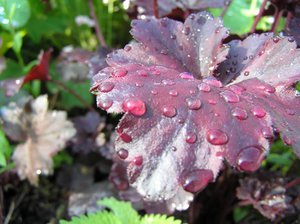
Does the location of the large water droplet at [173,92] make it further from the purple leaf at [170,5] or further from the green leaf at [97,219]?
the purple leaf at [170,5]

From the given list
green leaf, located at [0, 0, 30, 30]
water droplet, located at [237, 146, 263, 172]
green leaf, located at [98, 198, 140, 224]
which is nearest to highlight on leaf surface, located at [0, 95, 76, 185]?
green leaf, located at [0, 0, 30, 30]

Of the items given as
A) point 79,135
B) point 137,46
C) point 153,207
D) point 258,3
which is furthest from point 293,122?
A: point 258,3

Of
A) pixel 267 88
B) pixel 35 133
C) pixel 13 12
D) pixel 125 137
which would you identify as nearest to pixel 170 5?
pixel 13 12

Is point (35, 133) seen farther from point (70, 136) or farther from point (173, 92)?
point (173, 92)

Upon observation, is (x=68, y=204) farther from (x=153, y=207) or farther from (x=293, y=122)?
(x=293, y=122)

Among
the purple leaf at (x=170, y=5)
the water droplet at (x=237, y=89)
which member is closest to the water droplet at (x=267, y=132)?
the water droplet at (x=237, y=89)

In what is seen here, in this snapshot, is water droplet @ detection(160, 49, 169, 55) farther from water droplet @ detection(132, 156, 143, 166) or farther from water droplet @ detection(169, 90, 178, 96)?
water droplet @ detection(132, 156, 143, 166)
